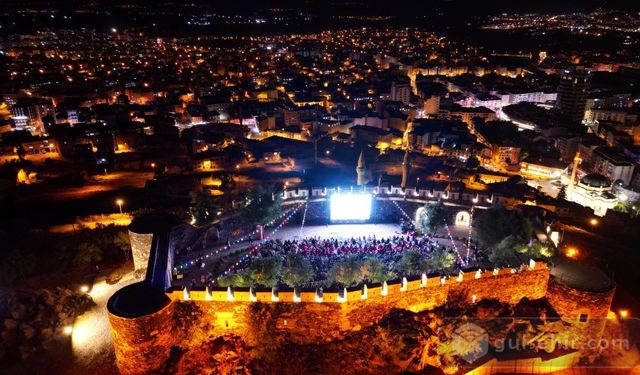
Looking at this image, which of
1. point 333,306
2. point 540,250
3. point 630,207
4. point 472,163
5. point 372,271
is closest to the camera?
point 333,306

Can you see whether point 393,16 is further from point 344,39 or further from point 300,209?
point 300,209

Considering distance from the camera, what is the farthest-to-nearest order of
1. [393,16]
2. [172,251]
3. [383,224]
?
[393,16] < [383,224] < [172,251]

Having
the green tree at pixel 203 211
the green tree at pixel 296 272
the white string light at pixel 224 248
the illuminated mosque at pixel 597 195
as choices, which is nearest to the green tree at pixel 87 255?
the green tree at pixel 203 211

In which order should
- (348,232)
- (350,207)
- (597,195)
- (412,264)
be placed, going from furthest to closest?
(597,195) < (350,207) < (348,232) < (412,264)

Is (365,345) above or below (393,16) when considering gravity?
below

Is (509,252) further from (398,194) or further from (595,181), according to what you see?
(595,181)

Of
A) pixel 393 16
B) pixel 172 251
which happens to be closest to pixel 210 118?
pixel 172 251

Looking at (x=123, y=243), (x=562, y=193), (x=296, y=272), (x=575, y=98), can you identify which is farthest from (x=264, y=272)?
(x=575, y=98)
